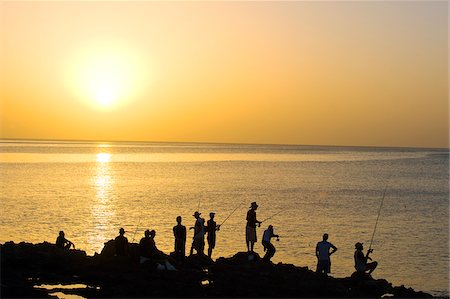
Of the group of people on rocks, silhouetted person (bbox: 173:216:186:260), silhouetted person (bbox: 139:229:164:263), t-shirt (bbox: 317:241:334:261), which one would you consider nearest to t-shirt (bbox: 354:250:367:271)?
the group of people on rocks

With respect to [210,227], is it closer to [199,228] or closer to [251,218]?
[199,228]

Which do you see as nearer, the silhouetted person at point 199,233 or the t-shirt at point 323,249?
the t-shirt at point 323,249

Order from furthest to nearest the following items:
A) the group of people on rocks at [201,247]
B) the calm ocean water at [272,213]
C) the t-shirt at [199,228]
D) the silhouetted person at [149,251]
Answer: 1. the calm ocean water at [272,213]
2. the t-shirt at [199,228]
3. the silhouetted person at [149,251]
4. the group of people on rocks at [201,247]

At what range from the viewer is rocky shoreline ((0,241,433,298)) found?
59.6 ft

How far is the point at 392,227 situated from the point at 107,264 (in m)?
23.6

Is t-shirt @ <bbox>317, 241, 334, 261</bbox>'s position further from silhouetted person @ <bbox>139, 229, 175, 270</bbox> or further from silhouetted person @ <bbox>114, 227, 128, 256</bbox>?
silhouetted person @ <bbox>114, 227, 128, 256</bbox>

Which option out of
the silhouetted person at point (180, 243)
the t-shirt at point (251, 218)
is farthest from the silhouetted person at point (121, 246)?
the t-shirt at point (251, 218)

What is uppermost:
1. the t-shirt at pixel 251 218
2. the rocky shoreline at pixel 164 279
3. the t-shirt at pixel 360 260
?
the t-shirt at pixel 251 218

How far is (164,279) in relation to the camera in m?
19.2

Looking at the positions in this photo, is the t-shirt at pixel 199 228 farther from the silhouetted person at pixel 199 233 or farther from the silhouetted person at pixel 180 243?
the silhouetted person at pixel 180 243

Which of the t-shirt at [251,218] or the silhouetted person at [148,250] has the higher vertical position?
the t-shirt at [251,218]

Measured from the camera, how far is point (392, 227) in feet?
131

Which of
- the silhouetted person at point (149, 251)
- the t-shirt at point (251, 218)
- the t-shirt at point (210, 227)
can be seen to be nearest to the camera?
the silhouetted person at point (149, 251)

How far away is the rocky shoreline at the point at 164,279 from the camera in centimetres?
1817
